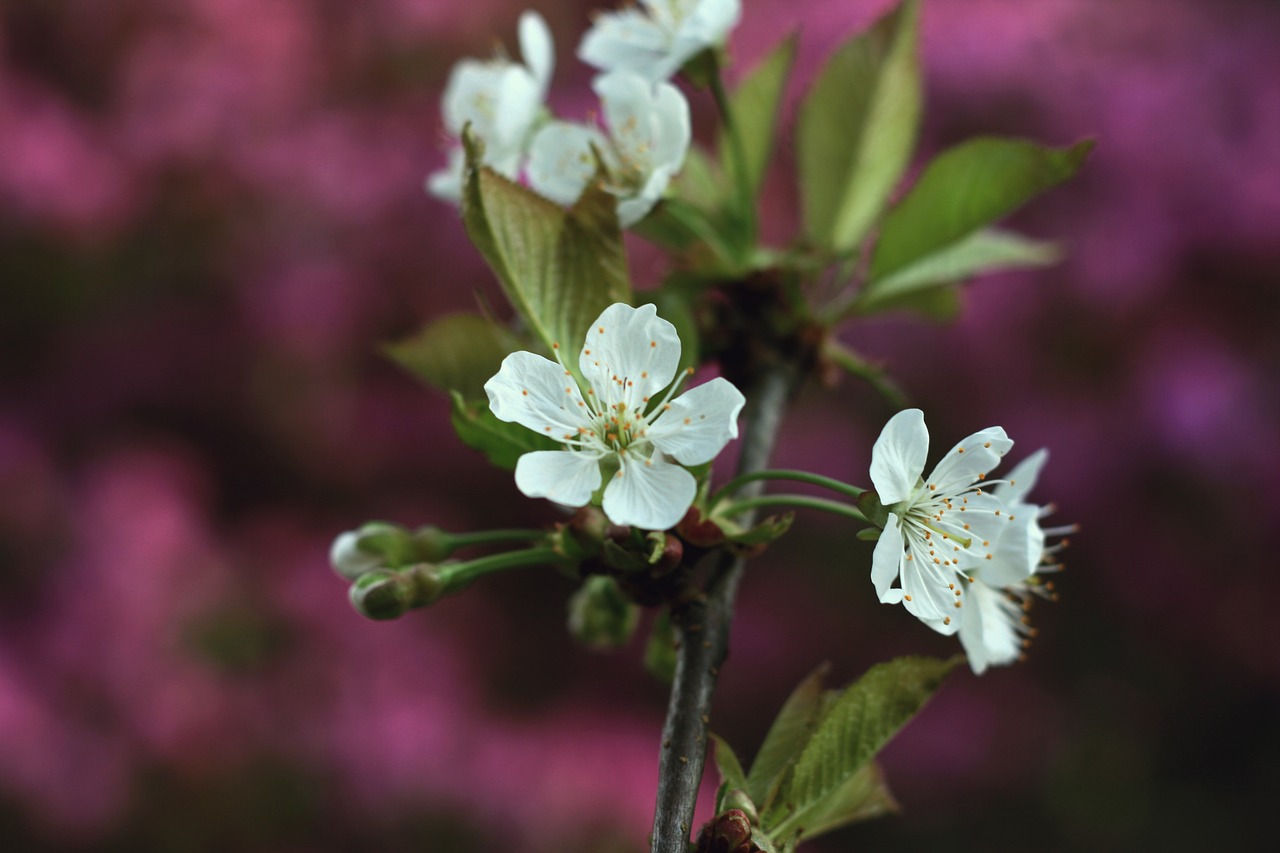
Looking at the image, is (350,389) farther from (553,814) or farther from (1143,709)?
(1143,709)

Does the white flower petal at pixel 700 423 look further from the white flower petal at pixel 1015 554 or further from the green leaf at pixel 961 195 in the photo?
the green leaf at pixel 961 195

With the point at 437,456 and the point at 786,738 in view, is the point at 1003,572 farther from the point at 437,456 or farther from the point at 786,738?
the point at 437,456

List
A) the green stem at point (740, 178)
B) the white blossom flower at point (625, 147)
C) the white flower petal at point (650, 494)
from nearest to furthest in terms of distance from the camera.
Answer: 1. the white flower petal at point (650, 494)
2. the white blossom flower at point (625, 147)
3. the green stem at point (740, 178)

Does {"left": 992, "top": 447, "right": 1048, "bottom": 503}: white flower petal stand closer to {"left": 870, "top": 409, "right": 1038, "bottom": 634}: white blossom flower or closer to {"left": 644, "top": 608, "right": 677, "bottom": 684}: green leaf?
{"left": 870, "top": 409, "right": 1038, "bottom": 634}: white blossom flower

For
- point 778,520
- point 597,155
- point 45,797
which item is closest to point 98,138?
point 45,797

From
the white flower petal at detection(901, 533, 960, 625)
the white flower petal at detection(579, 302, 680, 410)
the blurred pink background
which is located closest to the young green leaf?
the white flower petal at detection(901, 533, 960, 625)

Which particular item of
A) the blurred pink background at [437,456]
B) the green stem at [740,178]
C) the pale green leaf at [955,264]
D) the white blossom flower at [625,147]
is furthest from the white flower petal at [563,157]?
the blurred pink background at [437,456]
